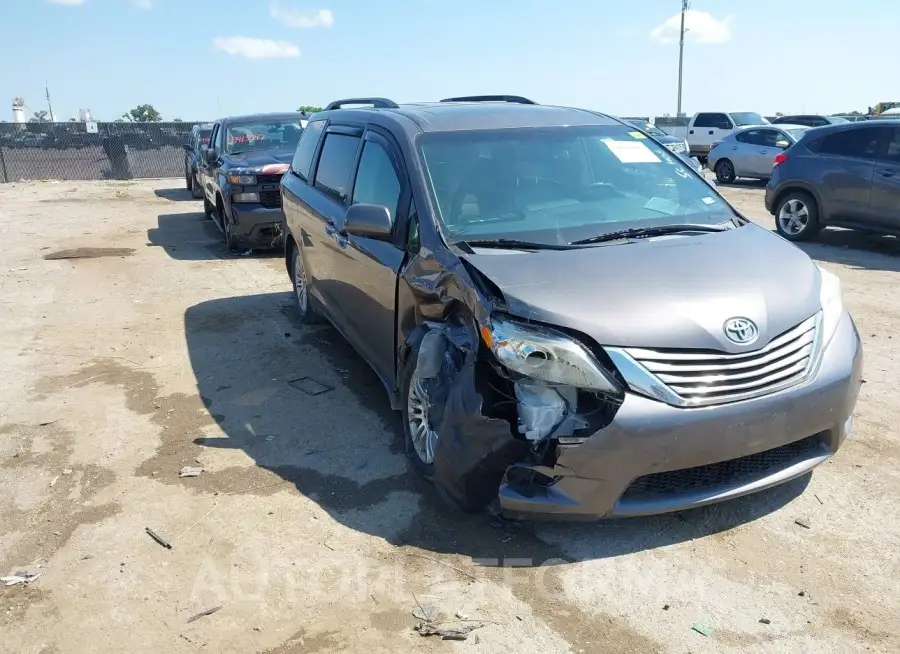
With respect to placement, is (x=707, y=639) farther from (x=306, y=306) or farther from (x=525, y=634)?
(x=306, y=306)

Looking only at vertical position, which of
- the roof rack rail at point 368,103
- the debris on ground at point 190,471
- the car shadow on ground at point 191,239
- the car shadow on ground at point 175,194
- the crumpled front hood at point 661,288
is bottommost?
the debris on ground at point 190,471

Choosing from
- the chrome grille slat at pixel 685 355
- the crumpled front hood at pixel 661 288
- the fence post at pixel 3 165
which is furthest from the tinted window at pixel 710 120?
the chrome grille slat at pixel 685 355

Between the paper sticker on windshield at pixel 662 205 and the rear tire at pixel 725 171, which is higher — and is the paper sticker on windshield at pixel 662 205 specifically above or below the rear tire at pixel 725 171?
above

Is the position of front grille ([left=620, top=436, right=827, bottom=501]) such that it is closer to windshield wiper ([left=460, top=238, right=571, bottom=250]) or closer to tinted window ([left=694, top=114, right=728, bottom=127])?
windshield wiper ([left=460, top=238, right=571, bottom=250])

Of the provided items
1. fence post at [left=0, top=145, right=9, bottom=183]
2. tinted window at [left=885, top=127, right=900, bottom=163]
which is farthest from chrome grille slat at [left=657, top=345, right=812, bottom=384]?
fence post at [left=0, top=145, right=9, bottom=183]

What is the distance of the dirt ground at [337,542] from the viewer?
302 centimetres

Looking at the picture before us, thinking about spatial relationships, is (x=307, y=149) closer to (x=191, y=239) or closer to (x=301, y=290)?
(x=301, y=290)

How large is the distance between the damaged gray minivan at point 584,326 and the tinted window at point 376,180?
0.08 feet

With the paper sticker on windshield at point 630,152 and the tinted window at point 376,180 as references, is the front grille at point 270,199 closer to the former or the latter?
the tinted window at point 376,180

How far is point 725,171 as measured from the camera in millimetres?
21000

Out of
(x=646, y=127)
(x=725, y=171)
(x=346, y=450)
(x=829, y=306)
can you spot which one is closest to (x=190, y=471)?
(x=346, y=450)

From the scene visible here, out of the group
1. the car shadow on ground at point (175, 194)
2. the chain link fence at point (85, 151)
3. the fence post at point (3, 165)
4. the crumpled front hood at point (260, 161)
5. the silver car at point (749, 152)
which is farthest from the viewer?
the chain link fence at point (85, 151)

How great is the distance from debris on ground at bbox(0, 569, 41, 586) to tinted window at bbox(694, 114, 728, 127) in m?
26.9

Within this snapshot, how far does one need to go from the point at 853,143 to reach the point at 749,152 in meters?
10.2
